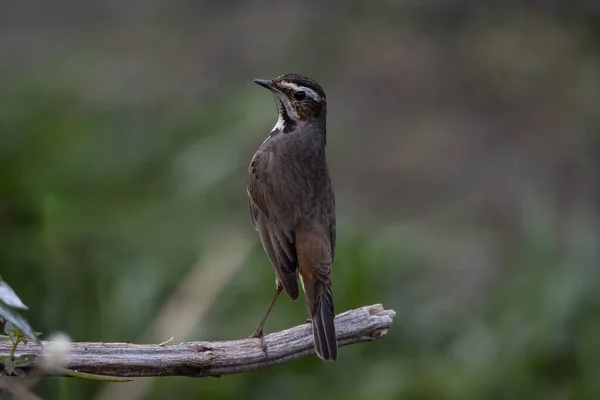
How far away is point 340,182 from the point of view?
12.8 meters

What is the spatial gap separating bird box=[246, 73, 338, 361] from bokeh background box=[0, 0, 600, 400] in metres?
1.32

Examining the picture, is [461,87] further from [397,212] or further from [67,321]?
[67,321]

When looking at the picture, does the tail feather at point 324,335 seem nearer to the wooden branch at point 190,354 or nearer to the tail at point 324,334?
the tail at point 324,334

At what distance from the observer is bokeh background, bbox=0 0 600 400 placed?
308 inches

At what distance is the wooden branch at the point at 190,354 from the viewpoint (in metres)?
4.35

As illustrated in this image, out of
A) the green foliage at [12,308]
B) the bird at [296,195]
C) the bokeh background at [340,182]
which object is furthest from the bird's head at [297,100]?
the green foliage at [12,308]

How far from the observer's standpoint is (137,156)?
10.2 metres

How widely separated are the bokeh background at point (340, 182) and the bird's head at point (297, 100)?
5.38 feet

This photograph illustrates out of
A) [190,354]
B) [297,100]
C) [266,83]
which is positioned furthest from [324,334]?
[297,100]

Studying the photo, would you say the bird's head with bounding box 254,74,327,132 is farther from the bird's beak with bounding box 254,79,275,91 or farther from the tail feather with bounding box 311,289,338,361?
the tail feather with bounding box 311,289,338,361

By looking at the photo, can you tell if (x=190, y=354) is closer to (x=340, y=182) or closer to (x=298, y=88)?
(x=298, y=88)

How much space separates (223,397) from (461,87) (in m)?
7.91

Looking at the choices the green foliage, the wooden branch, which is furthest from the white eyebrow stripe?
the green foliage

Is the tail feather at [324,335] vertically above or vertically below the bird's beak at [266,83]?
below
